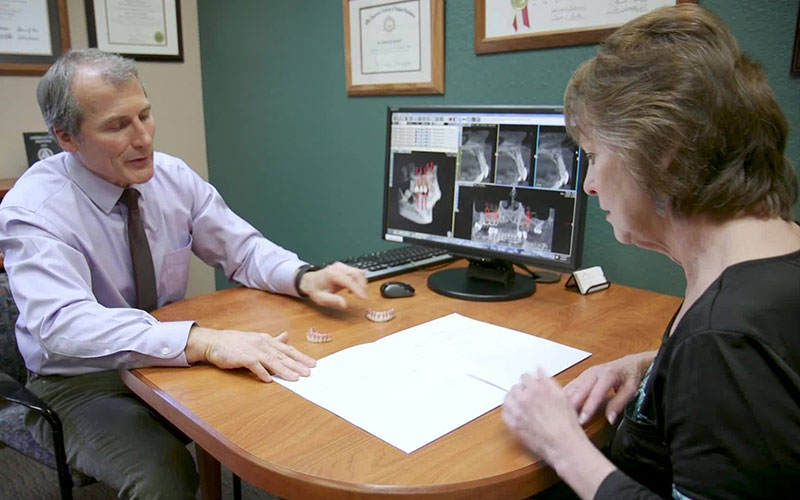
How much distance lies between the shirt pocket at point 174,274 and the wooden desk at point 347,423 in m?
0.17

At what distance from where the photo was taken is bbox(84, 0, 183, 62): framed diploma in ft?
9.12

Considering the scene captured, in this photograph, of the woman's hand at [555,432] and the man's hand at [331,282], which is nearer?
the woman's hand at [555,432]

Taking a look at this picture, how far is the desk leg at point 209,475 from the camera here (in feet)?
5.14

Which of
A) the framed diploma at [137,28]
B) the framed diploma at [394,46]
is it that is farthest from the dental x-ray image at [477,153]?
the framed diploma at [137,28]

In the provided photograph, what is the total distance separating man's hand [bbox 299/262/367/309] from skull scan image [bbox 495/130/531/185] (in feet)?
1.38

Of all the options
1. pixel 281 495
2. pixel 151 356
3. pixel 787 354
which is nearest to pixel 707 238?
pixel 787 354

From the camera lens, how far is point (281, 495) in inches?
31.5

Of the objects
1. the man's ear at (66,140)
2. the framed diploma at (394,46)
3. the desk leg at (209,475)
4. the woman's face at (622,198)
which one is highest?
the framed diploma at (394,46)

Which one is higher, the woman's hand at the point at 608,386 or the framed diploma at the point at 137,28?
the framed diploma at the point at 137,28

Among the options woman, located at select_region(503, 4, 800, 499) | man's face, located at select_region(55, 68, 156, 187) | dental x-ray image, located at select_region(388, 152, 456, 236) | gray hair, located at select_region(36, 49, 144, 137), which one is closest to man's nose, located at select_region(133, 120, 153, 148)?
man's face, located at select_region(55, 68, 156, 187)

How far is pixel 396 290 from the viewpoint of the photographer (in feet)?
4.94

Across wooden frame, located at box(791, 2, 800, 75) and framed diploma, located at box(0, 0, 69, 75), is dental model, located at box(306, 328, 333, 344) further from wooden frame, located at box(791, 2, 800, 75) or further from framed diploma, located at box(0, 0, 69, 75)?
framed diploma, located at box(0, 0, 69, 75)

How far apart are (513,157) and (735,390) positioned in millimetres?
885

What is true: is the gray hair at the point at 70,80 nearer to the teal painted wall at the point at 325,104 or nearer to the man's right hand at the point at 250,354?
the man's right hand at the point at 250,354
